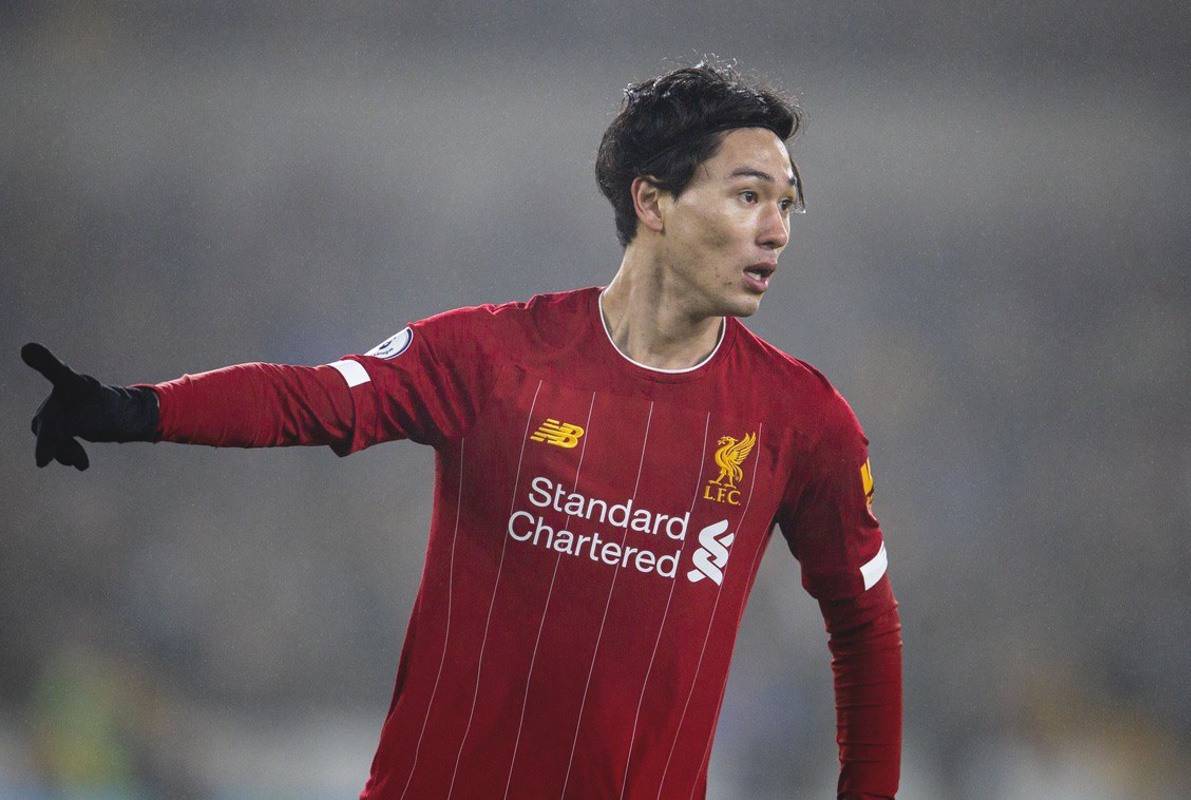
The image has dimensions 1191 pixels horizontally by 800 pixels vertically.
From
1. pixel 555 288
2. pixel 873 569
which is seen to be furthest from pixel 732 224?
pixel 555 288

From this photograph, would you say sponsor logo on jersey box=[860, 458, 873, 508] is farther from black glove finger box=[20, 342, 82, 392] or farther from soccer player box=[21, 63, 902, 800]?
black glove finger box=[20, 342, 82, 392]

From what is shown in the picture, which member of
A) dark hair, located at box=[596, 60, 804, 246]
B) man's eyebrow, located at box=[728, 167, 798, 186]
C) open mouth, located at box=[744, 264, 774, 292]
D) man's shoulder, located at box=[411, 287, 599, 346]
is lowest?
man's shoulder, located at box=[411, 287, 599, 346]

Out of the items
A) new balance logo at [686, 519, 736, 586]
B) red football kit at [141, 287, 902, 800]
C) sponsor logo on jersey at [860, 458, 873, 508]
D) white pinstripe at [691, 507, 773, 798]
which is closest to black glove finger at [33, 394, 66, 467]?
red football kit at [141, 287, 902, 800]

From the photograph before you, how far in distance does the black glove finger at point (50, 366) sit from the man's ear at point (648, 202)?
42.0 inches

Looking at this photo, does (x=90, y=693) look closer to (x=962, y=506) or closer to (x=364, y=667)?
(x=364, y=667)

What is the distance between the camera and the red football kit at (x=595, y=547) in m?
2.04

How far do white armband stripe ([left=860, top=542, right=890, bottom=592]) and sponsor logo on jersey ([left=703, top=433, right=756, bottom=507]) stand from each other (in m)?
0.26

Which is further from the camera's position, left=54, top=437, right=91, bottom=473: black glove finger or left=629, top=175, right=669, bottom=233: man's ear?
left=629, top=175, right=669, bottom=233: man's ear

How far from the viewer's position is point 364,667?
504 cm

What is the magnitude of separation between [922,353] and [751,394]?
3657 millimetres

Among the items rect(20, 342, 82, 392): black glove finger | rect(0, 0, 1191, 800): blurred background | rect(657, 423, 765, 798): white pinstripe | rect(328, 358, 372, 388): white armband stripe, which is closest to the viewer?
rect(20, 342, 82, 392): black glove finger

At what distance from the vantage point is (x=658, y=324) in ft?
7.14

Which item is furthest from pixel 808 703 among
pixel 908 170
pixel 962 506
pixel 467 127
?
pixel 467 127

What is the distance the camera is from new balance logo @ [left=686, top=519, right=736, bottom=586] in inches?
83.5
